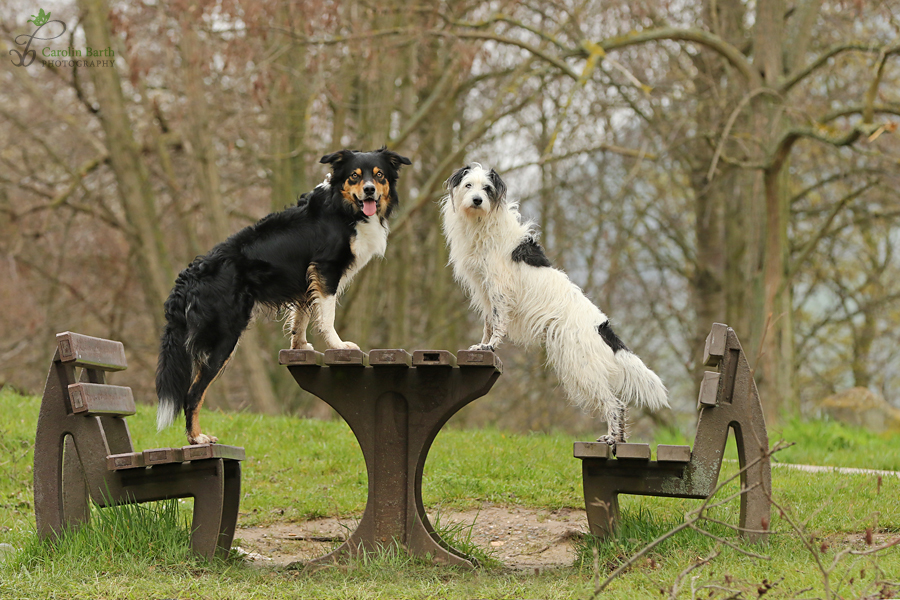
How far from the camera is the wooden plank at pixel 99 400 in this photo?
429 cm

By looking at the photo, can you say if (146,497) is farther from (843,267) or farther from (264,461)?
(843,267)

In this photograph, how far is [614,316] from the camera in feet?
52.6

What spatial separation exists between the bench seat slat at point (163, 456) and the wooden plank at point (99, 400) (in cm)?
28

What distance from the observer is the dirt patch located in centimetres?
507

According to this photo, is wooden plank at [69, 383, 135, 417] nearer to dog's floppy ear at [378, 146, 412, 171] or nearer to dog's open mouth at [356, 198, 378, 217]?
dog's open mouth at [356, 198, 378, 217]

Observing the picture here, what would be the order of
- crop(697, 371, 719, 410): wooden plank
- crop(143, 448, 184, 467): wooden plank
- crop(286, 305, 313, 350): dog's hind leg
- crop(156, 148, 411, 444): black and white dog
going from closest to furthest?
crop(143, 448, 184, 467): wooden plank
crop(697, 371, 719, 410): wooden plank
crop(156, 148, 411, 444): black and white dog
crop(286, 305, 313, 350): dog's hind leg

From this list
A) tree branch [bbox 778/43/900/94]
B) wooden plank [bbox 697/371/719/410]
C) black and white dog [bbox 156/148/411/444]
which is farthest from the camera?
tree branch [bbox 778/43/900/94]

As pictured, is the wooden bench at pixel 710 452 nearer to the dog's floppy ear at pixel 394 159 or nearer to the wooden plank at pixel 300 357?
the wooden plank at pixel 300 357

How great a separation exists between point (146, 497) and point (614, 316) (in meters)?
12.6

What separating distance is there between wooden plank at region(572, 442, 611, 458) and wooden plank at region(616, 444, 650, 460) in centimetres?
9

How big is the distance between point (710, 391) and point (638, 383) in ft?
1.26

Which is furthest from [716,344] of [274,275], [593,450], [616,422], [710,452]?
[274,275]

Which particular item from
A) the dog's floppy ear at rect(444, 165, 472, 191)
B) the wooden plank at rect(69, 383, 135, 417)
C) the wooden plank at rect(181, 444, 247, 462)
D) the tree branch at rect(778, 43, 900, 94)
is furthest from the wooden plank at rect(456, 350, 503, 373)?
the tree branch at rect(778, 43, 900, 94)

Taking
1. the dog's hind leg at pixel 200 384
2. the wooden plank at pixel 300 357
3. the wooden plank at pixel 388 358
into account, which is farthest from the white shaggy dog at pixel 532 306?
the dog's hind leg at pixel 200 384
